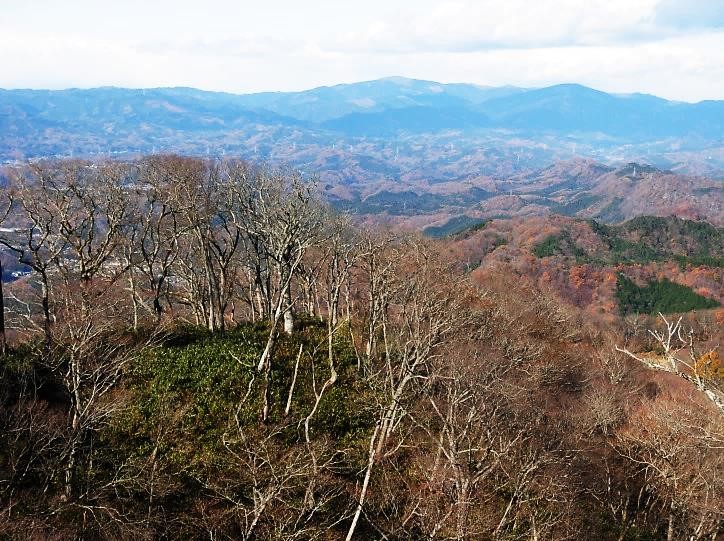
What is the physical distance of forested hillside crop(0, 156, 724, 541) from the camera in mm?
15719

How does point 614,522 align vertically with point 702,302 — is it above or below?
above

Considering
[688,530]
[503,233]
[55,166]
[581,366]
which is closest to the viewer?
[688,530]

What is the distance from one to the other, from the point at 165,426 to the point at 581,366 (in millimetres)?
30299

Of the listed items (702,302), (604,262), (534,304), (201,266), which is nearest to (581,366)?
(534,304)

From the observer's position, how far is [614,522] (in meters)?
23.6

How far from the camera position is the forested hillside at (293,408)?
A: 15719 millimetres

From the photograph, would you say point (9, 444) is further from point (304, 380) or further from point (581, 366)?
point (581, 366)

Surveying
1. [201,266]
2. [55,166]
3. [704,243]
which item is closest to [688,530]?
[201,266]

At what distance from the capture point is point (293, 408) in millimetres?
22203

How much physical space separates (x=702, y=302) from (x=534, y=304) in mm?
74780

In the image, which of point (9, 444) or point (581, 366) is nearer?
point (9, 444)

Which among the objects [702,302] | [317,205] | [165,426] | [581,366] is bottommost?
[702,302]

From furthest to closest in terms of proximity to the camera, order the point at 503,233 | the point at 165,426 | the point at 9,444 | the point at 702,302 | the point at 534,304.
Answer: the point at 503,233
the point at 702,302
the point at 534,304
the point at 165,426
the point at 9,444

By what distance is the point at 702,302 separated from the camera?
10444 cm
